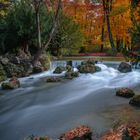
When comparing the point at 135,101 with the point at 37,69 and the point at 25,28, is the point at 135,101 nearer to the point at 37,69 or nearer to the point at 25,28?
the point at 37,69

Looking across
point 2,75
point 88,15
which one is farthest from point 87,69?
point 88,15

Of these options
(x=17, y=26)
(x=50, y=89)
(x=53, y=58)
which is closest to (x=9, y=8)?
(x=17, y=26)

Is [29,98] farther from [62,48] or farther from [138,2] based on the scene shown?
[62,48]

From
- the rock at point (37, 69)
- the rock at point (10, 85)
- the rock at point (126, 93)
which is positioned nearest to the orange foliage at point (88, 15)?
the rock at point (37, 69)

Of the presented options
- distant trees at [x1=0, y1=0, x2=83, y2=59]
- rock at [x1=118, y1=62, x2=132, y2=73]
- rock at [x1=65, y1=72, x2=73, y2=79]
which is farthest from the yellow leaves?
rock at [x1=118, y1=62, x2=132, y2=73]

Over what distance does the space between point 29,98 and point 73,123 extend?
166 inches

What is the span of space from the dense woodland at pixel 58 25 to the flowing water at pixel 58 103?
2.15m

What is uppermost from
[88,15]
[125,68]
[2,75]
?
[88,15]

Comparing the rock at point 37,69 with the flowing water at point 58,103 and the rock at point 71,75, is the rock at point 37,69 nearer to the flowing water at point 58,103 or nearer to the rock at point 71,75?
the flowing water at point 58,103

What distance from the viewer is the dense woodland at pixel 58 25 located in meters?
21.8

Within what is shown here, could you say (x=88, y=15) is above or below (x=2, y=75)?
above

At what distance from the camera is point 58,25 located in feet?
78.8

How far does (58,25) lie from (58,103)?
40.2 ft

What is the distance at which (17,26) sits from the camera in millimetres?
21625
